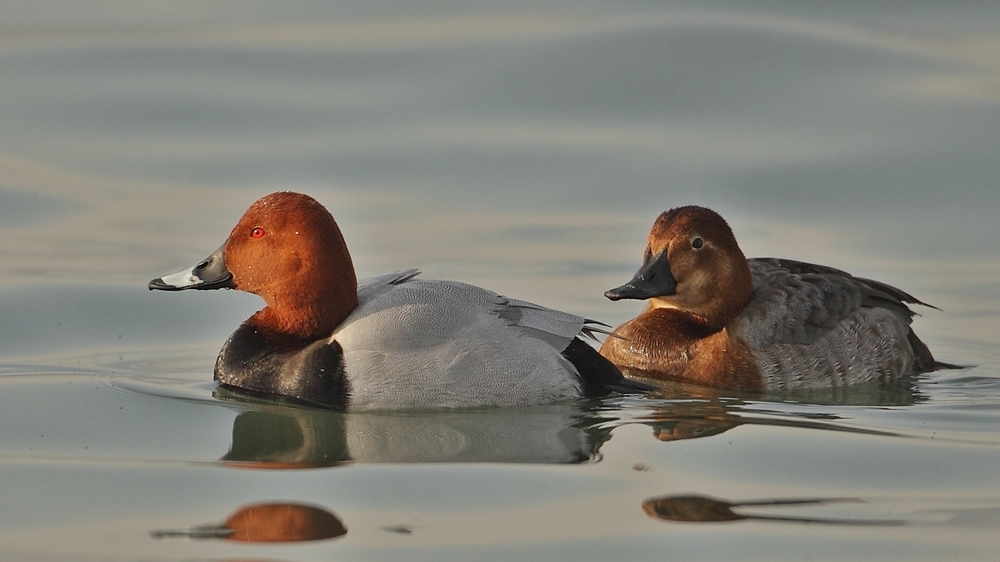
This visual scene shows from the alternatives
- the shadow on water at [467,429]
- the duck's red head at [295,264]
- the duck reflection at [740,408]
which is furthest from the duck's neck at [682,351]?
the duck's red head at [295,264]

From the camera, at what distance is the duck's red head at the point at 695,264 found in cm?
837

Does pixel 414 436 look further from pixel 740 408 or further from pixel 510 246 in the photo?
pixel 510 246

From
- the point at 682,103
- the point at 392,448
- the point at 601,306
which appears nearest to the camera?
the point at 392,448

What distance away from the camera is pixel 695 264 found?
838cm

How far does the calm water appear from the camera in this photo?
18.2 feet

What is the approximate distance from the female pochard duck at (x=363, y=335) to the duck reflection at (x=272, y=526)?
154cm

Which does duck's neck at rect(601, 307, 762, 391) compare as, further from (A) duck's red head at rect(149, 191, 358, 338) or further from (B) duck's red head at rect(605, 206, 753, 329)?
(A) duck's red head at rect(149, 191, 358, 338)

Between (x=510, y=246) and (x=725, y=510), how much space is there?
495cm

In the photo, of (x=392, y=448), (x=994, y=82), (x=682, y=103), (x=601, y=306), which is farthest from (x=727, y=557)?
(x=994, y=82)

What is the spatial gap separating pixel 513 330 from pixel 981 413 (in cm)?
231

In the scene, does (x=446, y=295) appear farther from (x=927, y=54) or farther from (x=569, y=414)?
(x=927, y=54)

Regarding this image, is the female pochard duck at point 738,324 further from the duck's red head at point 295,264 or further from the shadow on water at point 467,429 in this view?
the duck's red head at point 295,264

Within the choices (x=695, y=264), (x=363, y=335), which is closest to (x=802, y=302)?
(x=695, y=264)

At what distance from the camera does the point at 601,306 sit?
951 centimetres
